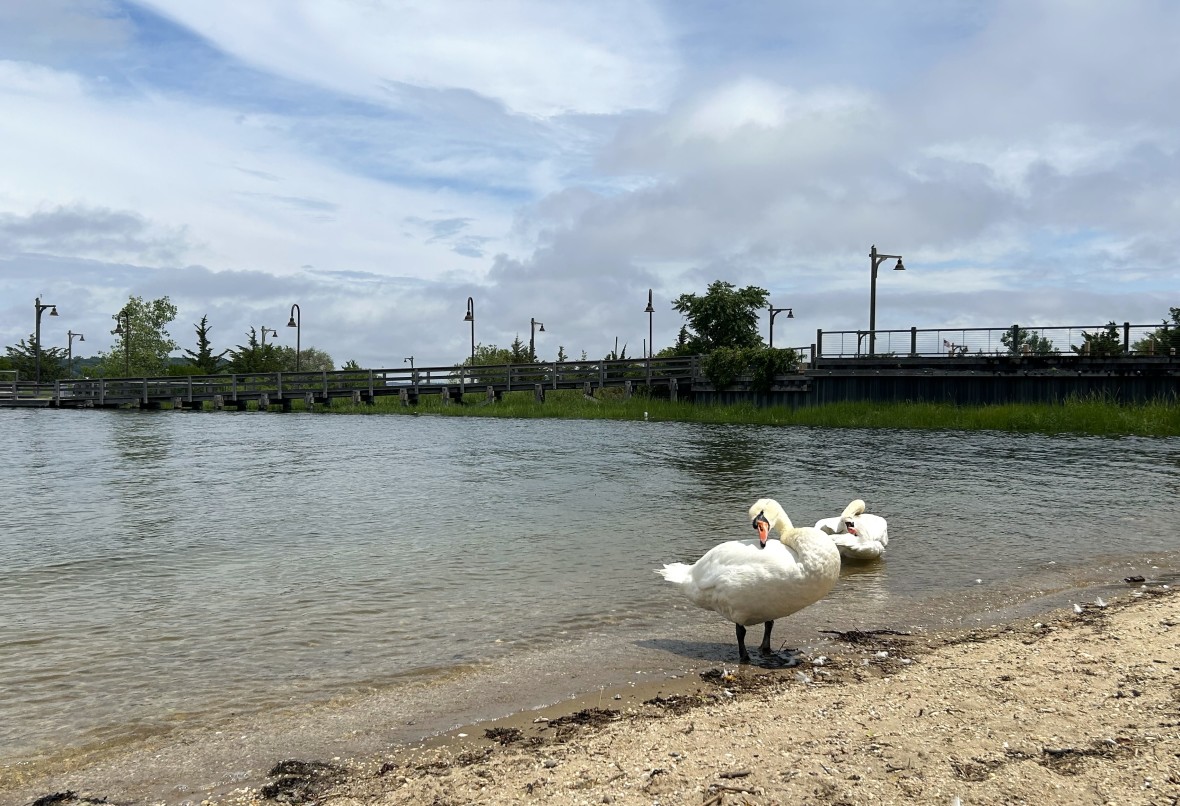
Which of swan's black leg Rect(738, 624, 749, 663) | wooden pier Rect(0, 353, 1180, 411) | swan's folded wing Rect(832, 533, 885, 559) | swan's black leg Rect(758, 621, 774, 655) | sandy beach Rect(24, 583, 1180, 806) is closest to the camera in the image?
sandy beach Rect(24, 583, 1180, 806)

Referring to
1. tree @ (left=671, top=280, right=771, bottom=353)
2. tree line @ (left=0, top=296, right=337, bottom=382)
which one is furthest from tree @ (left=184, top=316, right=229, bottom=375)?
tree @ (left=671, top=280, right=771, bottom=353)

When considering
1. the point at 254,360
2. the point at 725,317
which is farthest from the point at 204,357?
the point at 725,317

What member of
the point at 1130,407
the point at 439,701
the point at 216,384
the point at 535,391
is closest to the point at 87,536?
the point at 439,701

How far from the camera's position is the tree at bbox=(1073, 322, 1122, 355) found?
32594mm

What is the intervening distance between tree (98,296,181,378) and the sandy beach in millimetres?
95578

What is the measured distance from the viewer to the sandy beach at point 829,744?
Answer: 12.5ft

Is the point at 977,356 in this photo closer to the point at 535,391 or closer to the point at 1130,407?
the point at 1130,407

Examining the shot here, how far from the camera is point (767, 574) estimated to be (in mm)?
6016

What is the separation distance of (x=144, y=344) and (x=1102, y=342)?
3692 inches

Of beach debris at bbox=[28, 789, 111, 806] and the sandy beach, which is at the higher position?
the sandy beach

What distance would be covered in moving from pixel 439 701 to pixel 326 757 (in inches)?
38.6

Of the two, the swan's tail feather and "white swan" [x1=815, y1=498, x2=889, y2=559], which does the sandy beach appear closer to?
the swan's tail feather

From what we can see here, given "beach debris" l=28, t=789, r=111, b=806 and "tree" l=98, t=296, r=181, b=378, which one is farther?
"tree" l=98, t=296, r=181, b=378

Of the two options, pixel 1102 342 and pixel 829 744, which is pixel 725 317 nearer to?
pixel 1102 342
